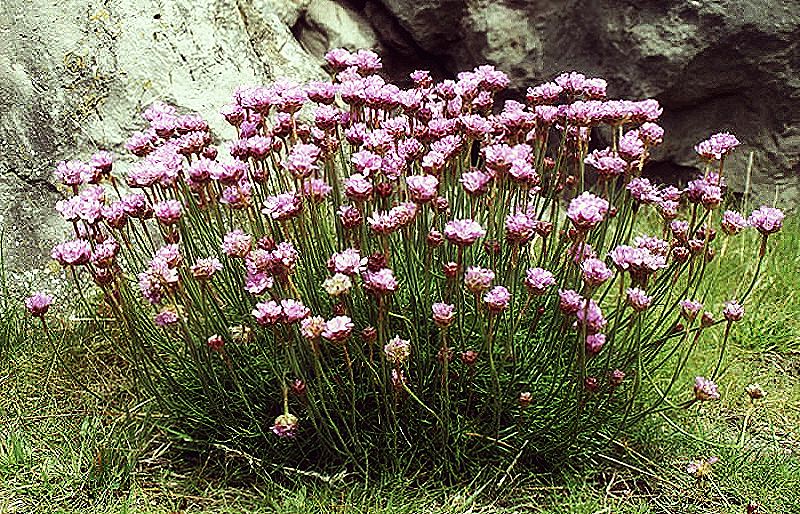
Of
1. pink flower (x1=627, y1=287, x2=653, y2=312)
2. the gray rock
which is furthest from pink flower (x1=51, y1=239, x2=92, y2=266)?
the gray rock

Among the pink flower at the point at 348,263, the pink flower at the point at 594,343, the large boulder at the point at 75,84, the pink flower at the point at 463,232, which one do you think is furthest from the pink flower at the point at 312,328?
the large boulder at the point at 75,84

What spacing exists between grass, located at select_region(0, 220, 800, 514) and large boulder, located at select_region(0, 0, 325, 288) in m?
0.51

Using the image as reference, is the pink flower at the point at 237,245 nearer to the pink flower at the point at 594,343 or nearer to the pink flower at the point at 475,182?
the pink flower at the point at 475,182

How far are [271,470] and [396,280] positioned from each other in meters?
0.66

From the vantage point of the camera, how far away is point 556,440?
2.52 m

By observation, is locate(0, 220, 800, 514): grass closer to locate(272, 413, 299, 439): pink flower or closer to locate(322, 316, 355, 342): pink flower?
locate(272, 413, 299, 439): pink flower

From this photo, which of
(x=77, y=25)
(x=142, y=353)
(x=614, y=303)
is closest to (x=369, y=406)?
(x=142, y=353)

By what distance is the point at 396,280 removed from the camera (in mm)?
2459

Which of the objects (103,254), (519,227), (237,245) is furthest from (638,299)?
(103,254)

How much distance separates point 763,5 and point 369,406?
2.68 metres

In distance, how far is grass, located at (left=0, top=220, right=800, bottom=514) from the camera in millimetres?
2500

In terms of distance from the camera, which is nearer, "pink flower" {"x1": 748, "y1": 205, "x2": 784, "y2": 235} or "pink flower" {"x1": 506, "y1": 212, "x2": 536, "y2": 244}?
"pink flower" {"x1": 506, "y1": 212, "x2": 536, "y2": 244}

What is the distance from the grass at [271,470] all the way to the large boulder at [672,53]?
5.32 feet

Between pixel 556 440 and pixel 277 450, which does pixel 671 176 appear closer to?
pixel 556 440
